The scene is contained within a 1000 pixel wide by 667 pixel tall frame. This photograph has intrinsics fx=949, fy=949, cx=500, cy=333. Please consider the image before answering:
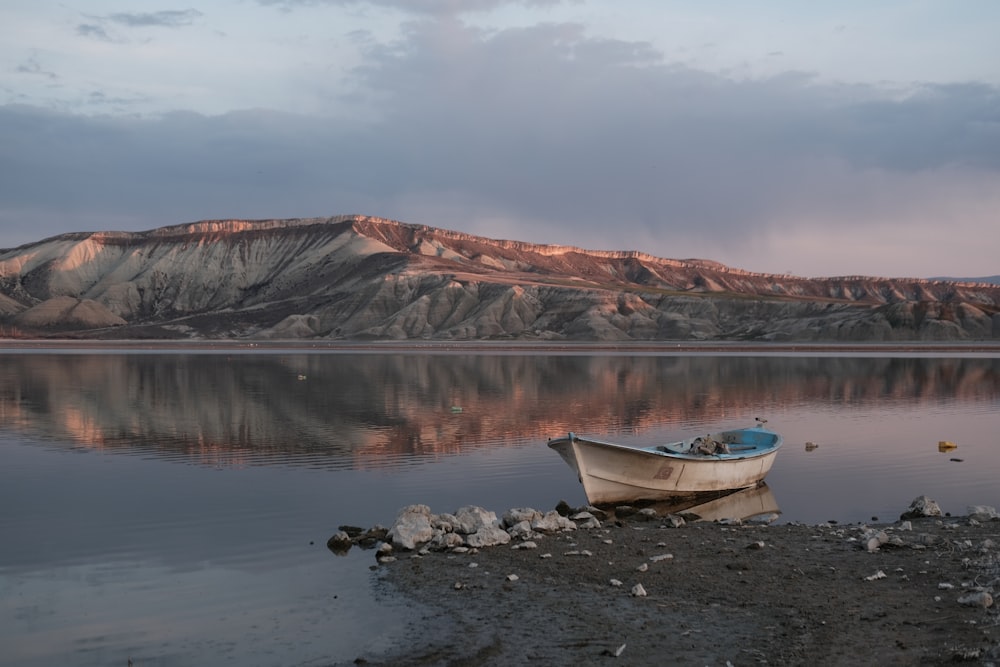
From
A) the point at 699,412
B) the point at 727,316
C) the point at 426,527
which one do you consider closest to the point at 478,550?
the point at 426,527

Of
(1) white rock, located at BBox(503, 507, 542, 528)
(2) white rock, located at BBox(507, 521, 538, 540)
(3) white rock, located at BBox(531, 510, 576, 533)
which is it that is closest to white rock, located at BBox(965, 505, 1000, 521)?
(3) white rock, located at BBox(531, 510, 576, 533)

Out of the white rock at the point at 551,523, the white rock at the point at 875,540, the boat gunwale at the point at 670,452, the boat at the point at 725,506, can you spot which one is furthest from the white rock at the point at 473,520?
the white rock at the point at 875,540

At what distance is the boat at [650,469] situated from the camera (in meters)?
21.3

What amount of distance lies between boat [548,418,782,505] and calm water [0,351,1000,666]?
1.14 meters

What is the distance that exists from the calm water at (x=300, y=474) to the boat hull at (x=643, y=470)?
1.19 metres

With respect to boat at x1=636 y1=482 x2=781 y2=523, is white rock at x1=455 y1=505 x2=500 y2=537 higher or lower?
higher

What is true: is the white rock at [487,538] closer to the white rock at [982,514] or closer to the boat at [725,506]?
the boat at [725,506]

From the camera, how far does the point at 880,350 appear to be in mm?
113188

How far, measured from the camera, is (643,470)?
21.8 meters

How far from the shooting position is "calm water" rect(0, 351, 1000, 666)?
1338cm

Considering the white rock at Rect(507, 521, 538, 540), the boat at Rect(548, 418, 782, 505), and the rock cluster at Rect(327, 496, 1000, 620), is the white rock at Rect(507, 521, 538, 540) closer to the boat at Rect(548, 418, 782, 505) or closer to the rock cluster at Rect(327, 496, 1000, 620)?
the rock cluster at Rect(327, 496, 1000, 620)

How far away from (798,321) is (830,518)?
131 metres

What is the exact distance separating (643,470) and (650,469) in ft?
0.56

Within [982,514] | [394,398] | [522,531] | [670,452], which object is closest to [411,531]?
[522,531]
